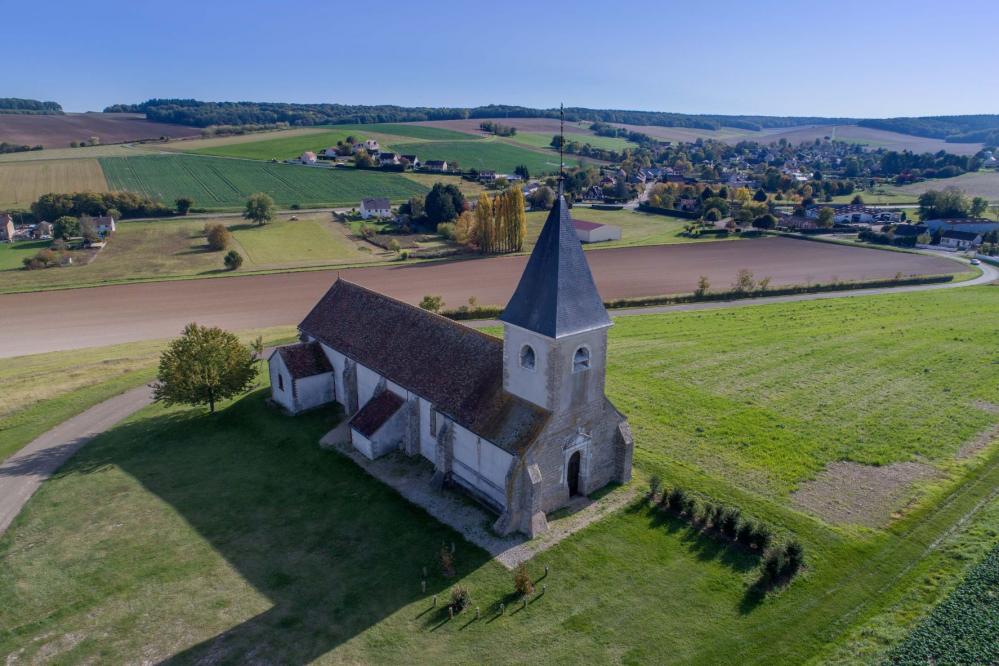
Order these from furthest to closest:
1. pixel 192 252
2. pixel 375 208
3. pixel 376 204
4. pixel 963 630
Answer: pixel 376 204 → pixel 375 208 → pixel 192 252 → pixel 963 630

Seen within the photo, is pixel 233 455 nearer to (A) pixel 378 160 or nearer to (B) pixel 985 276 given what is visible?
(B) pixel 985 276

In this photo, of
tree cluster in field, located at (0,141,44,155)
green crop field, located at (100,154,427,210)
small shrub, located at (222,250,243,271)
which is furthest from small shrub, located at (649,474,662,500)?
tree cluster in field, located at (0,141,44,155)

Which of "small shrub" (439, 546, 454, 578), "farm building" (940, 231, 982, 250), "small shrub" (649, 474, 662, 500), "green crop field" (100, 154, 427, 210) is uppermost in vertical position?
"green crop field" (100, 154, 427, 210)

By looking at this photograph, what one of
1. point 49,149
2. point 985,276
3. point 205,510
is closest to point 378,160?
point 49,149

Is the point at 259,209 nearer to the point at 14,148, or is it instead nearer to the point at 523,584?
the point at 523,584

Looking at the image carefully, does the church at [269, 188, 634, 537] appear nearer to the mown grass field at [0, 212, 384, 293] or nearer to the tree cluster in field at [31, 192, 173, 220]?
the mown grass field at [0, 212, 384, 293]

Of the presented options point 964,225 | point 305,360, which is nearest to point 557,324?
point 305,360
